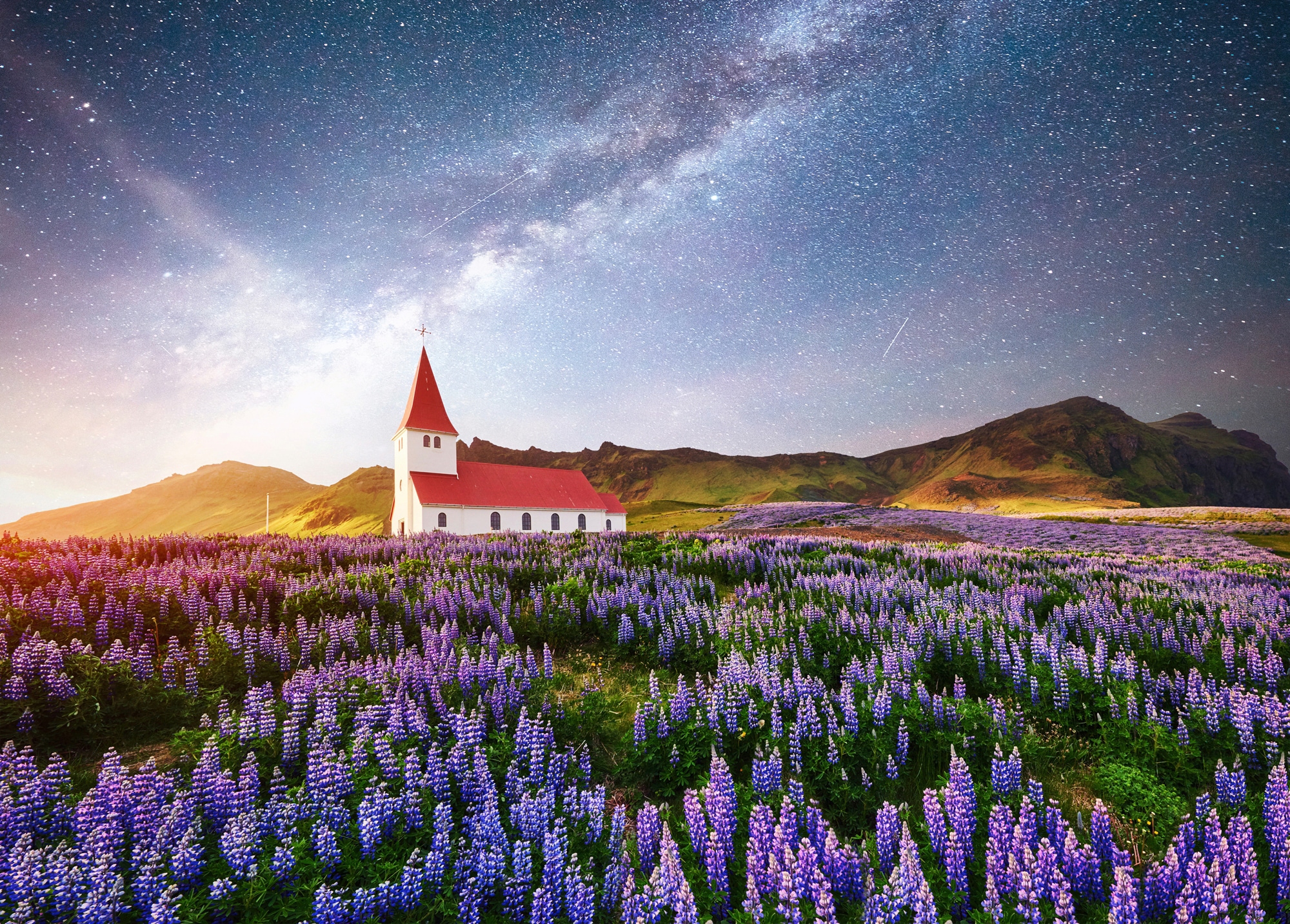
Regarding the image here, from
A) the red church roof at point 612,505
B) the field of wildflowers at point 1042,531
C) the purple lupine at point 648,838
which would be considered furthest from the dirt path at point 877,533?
the red church roof at point 612,505

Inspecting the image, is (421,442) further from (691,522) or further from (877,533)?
(877,533)

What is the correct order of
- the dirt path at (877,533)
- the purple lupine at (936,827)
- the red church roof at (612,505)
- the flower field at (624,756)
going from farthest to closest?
the red church roof at (612,505) < the dirt path at (877,533) < the purple lupine at (936,827) < the flower field at (624,756)

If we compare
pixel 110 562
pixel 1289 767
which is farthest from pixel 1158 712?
pixel 110 562

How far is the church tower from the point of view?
69.9m

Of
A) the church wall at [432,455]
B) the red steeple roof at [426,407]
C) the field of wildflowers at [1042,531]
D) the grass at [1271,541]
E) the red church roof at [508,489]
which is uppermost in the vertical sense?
the red steeple roof at [426,407]

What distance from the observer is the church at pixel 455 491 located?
67.4 metres

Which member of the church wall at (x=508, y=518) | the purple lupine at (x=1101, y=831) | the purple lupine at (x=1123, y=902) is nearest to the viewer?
the purple lupine at (x=1123, y=902)

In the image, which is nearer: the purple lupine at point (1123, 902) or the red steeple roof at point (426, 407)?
the purple lupine at point (1123, 902)

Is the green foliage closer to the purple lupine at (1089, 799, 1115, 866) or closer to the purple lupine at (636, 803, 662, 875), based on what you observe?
the purple lupine at (1089, 799, 1115, 866)

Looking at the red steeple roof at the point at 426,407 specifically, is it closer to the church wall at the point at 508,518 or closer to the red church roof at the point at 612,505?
the church wall at the point at 508,518

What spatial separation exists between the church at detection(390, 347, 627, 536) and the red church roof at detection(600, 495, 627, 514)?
0.68 metres

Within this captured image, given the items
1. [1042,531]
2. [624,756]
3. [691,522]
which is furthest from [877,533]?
[624,756]

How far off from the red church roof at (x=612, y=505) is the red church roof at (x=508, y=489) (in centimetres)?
11

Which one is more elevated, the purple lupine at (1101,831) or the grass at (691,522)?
the purple lupine at (1101,831)
